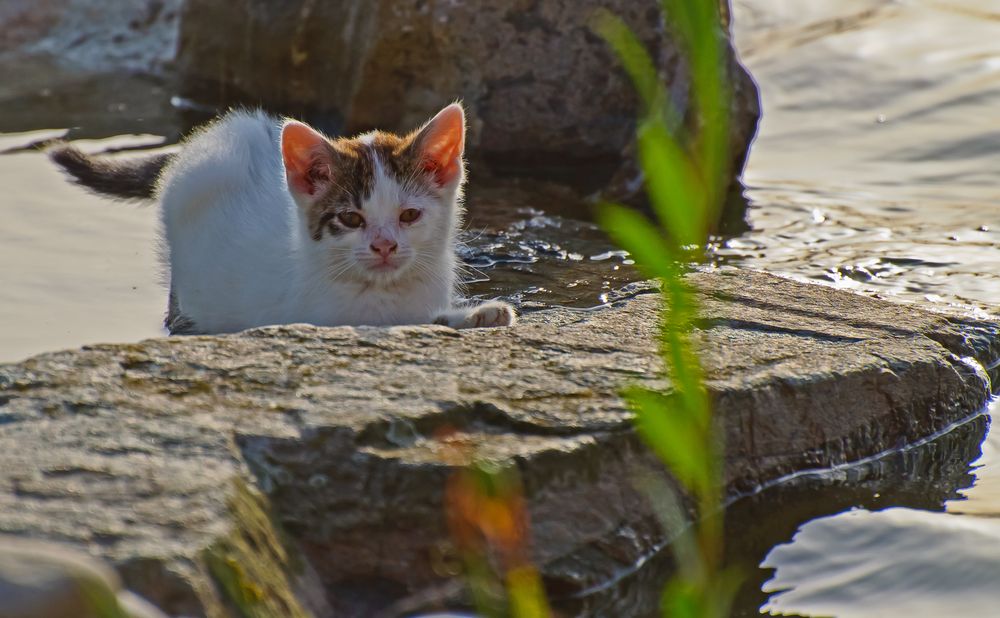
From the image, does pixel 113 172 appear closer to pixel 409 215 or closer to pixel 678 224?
pixel 409 215

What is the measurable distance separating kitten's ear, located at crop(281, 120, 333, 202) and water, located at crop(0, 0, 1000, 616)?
0.74 m

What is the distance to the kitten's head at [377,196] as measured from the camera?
12.0 feet

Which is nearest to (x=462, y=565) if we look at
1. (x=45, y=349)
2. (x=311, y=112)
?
(x=45, y=349)

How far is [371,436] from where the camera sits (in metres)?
2.47

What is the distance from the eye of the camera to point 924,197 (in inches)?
211

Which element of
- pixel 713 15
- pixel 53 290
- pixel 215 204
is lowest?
pixel 53 290

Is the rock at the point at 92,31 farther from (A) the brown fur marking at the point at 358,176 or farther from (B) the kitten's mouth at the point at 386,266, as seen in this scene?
(B) the kitten's mouth at the point at 386,266

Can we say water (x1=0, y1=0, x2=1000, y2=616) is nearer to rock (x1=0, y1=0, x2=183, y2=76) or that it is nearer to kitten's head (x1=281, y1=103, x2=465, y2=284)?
rock (x1=0, y1=0, x2=183, y2=76)

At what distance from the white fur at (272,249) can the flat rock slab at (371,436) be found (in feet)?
1.70

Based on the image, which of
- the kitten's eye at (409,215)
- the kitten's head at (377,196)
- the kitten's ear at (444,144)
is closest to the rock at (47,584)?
the kitten's head at (377,196)

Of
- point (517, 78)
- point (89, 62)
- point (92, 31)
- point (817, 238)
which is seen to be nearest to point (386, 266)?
point (817, 238)

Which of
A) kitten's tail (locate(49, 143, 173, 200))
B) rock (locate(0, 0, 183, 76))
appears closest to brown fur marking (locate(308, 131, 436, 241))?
kitten's tail (locate(49, 143, 173, 200))

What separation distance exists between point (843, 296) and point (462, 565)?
1.94 metres

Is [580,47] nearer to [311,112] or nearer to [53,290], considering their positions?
[311,112]
